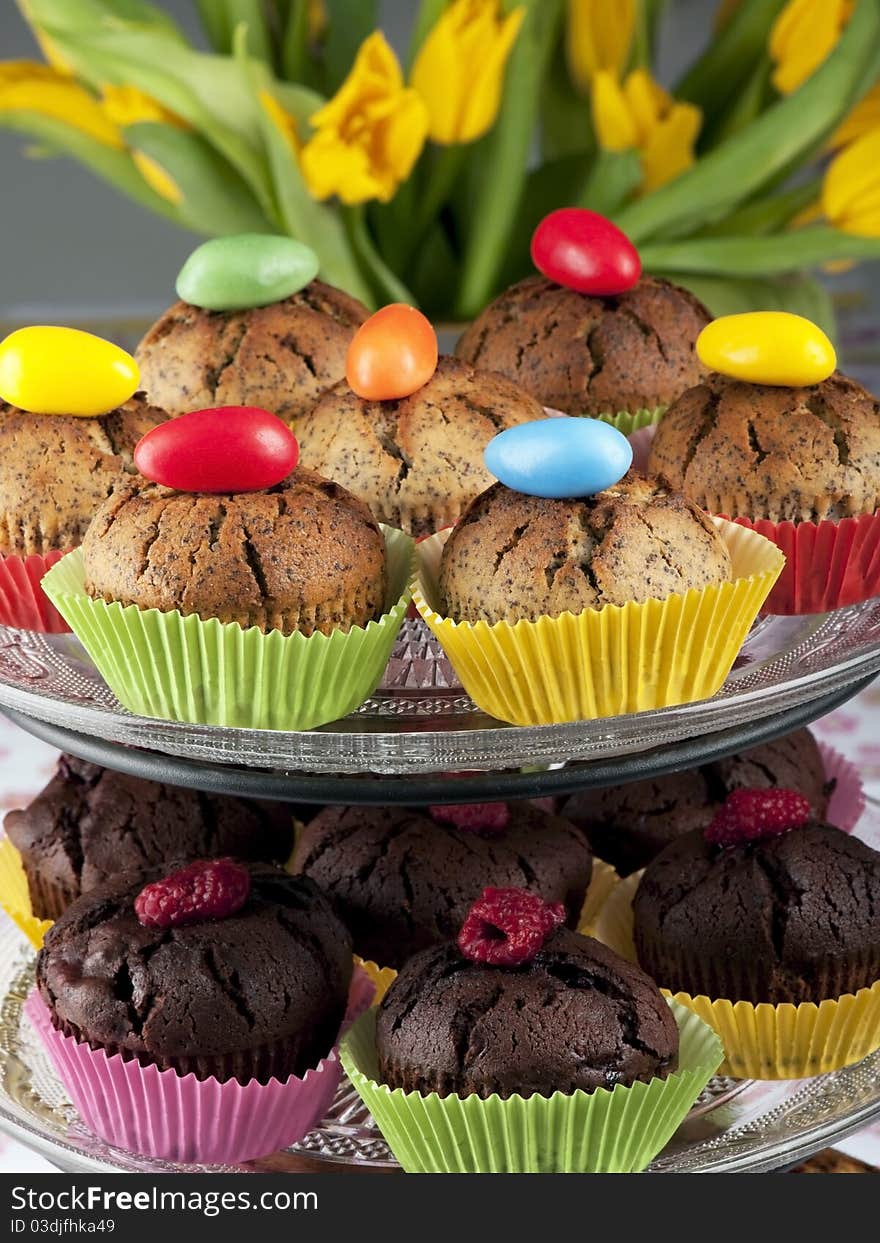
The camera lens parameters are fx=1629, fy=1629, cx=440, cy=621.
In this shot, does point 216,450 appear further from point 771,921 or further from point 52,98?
point 52,98

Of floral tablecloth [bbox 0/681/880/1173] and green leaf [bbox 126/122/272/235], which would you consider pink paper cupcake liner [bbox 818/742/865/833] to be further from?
green leaf [bbox 126/122/272/235]

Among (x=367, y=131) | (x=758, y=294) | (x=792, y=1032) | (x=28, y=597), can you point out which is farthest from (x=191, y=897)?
(x=758, y=294)

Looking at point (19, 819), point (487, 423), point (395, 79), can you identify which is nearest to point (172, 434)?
point (487, 423)

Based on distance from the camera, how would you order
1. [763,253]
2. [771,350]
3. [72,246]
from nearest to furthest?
[771,350]
[763,253]
[72,246]

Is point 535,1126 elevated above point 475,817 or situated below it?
below

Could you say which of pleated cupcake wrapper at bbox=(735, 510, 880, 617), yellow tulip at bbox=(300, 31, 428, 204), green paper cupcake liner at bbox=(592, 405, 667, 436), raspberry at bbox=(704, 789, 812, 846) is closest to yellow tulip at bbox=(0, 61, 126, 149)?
yellow tulip at bbox=(300, 31, 428, 204)

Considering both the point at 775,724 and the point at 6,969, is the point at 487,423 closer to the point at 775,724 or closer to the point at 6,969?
the point at 775,724
